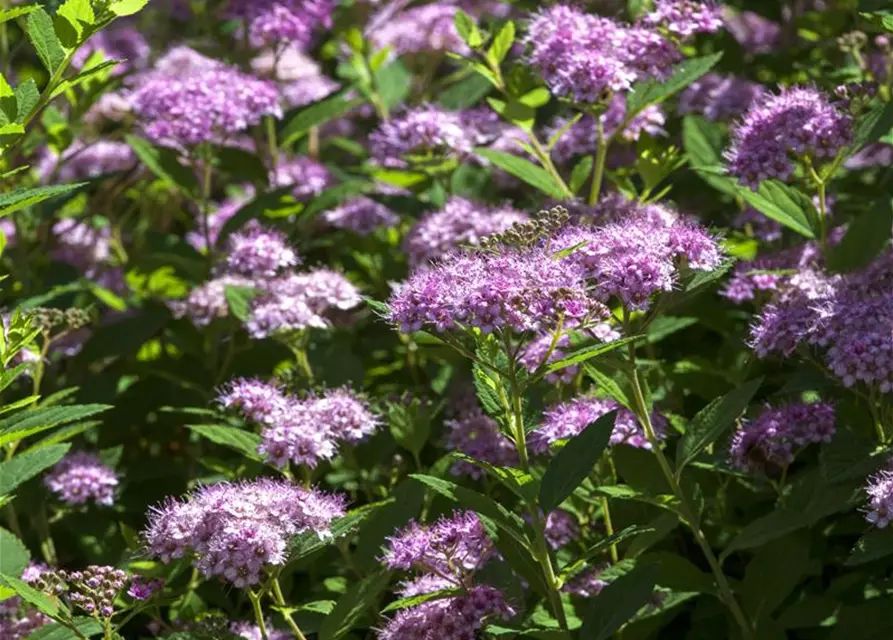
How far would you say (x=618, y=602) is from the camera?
2.45 meters

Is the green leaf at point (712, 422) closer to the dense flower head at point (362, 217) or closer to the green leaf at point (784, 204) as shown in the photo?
the green leaf at point (784, 204)

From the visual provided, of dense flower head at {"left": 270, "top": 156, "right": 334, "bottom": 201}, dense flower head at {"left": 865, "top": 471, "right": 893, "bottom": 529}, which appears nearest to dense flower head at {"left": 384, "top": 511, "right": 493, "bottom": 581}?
dense flower head at {"left": 865, "top": 471, "right": 893, "bottom": 529}

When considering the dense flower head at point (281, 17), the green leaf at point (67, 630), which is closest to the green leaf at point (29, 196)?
the green leaf at point (67, 630)

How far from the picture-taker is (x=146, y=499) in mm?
3516

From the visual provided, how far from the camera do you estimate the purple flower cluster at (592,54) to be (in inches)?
119

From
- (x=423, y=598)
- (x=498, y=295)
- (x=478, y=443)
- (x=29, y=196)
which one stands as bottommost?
(x=478, y=443)

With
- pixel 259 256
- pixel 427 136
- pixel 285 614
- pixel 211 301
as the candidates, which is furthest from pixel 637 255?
pixel 211 301

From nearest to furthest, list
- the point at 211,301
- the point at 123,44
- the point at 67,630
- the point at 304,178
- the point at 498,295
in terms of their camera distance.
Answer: the point at 498,295
the point at 67,630
the point at 211,301
the point at 304,178
the point at 123,44

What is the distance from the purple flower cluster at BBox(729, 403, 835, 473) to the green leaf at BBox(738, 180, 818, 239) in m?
0.45

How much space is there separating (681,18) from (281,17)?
134 cm

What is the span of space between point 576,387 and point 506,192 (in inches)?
53.6

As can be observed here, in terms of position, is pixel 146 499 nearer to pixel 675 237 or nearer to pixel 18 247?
pixel 18 247

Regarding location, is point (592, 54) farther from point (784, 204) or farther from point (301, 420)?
point (301, 420)

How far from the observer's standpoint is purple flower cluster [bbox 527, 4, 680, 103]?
3031mm
